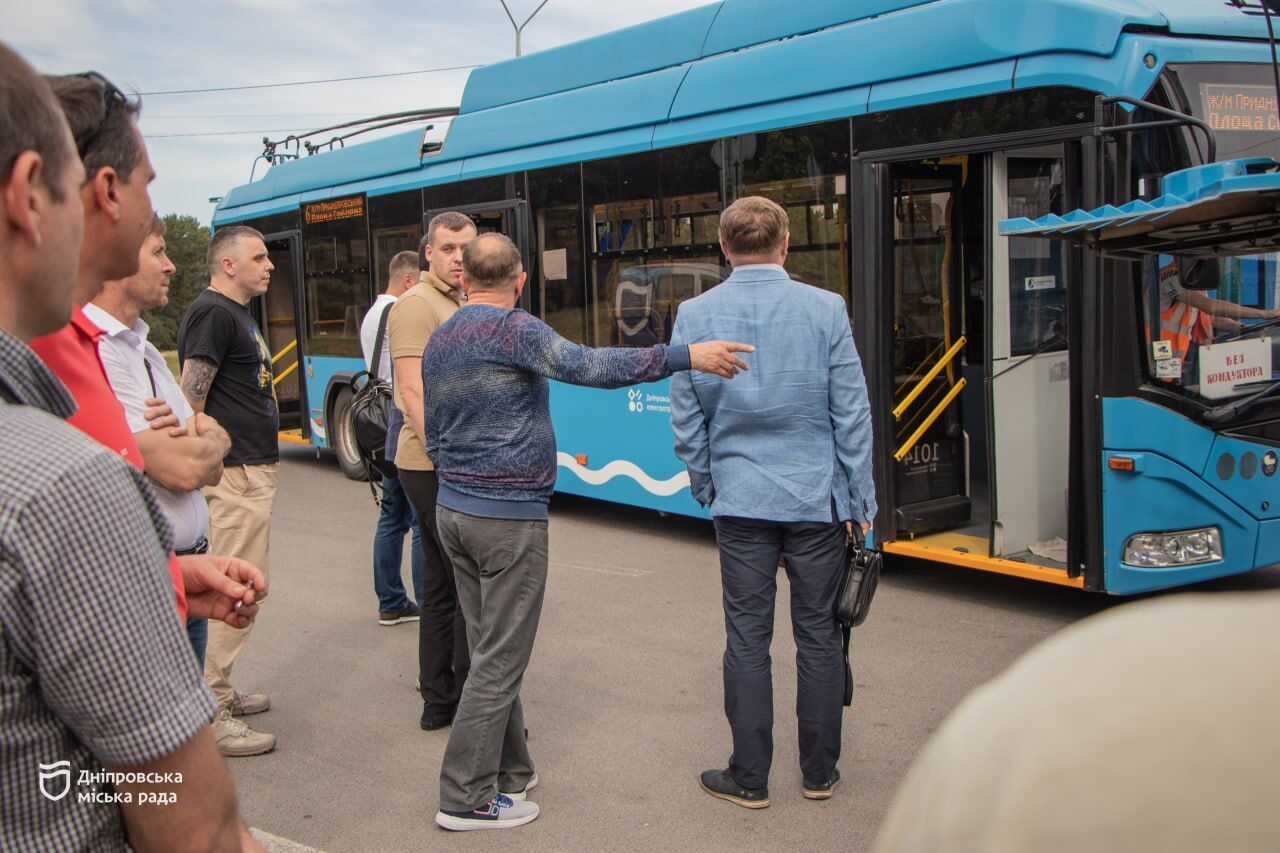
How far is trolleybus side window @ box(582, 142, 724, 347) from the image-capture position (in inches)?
301

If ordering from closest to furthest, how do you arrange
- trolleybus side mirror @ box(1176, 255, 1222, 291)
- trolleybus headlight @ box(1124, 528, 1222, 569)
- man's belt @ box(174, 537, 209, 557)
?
man's belt @ box(174, 537, 209, 557), trolleybus side mirror @ box(1176, 255, 1222, 291), trolleybus headlight @ box(1124, 528, 1222, 569)

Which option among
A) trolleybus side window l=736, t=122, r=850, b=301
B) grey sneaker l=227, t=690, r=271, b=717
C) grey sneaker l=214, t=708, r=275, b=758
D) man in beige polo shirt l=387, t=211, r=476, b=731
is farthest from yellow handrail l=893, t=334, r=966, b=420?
grey sneaker l=214, t=708, r=275, b=758

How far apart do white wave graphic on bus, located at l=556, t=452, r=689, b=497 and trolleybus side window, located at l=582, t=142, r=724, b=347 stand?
915mm

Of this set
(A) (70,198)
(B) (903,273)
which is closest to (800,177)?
(B) (903,273)

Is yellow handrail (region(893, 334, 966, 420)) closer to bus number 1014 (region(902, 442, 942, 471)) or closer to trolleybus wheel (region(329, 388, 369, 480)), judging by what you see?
bus number 1014 (region(902, 442, 942, 471))

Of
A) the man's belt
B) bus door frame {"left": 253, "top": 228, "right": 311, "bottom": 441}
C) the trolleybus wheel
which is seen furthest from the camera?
bus door frame {"left": 253, "top": 228, "right": 311, "bottom": 441}

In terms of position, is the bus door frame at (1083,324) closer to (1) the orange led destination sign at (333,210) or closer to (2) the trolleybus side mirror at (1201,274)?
(2) the trolleybus side mirror at (1201,274)

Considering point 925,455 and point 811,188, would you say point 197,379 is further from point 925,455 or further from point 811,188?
point 925,455

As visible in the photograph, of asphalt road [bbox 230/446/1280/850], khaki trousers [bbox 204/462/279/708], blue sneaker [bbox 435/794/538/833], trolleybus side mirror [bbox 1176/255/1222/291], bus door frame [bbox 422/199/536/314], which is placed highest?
bus door frame [bbox 422/199/536/314]

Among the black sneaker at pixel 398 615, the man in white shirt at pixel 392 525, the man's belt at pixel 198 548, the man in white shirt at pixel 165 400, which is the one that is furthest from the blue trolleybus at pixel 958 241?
the man's belt at pixel 198 548

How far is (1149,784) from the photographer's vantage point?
71 cm

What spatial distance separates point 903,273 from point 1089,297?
4.53 ft

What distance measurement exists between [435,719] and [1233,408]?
4065 millimetres

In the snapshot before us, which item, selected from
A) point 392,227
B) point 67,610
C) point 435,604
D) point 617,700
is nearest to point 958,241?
point 617,700
